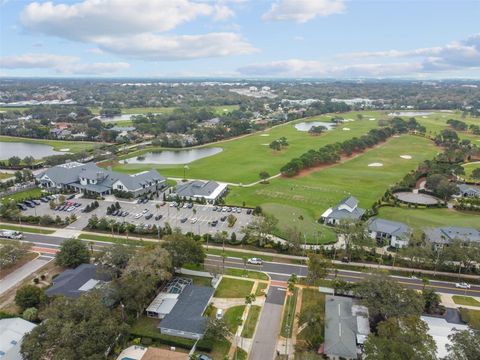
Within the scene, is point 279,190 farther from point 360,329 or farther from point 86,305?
point 86,305

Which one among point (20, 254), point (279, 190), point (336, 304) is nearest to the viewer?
point (336, 304)

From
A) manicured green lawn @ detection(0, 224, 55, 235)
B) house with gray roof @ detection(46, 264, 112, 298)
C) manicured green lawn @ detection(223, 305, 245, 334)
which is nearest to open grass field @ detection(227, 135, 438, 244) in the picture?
manicured green lawn @ detection(223, 305, 245, 334)

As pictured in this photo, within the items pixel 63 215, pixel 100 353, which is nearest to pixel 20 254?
pixel 63 215

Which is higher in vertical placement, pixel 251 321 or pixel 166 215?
pixel 166 215

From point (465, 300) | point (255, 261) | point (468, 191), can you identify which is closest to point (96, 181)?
point (255, 261)

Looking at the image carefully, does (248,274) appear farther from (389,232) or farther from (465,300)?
(465,300)

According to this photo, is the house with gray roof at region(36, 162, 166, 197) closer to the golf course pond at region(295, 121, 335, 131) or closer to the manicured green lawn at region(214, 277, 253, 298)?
the manicured green lawn at region(214, 277, 253, 298)

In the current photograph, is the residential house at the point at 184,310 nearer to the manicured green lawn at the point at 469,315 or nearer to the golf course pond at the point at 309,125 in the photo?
the manicured green lawn at the point at 469,315
